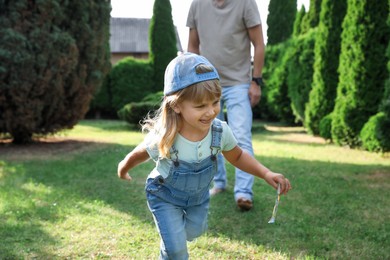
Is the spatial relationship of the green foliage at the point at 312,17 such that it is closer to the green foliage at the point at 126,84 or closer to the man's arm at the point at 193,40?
the green foliage at the point at 126,84

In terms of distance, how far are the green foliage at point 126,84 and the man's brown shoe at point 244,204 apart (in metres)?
15.2

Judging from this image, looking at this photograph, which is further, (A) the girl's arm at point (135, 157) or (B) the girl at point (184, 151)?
(A) the girl's arm at point (135, 157)

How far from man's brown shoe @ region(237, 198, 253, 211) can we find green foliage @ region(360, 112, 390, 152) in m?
3.47

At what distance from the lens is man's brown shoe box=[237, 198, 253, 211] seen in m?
4.00

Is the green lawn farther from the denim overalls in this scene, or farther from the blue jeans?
the denim overalls

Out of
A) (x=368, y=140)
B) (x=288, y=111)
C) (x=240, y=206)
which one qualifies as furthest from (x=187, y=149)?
(x=288, y=111)

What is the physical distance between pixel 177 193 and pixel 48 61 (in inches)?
263

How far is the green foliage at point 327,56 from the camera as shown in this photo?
10.3 m

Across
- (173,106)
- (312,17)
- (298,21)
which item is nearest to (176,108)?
(173,106)

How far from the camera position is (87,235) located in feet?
11.2

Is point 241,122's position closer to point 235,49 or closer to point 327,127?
point 235,49

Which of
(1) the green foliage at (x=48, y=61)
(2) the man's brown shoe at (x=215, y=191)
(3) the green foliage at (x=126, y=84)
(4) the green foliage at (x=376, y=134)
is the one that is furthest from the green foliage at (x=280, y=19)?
(2) the man's brown shoe at (x=215, y=191)

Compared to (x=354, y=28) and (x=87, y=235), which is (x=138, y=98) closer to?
(x=354, y=28)

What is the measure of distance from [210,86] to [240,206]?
203 cm
